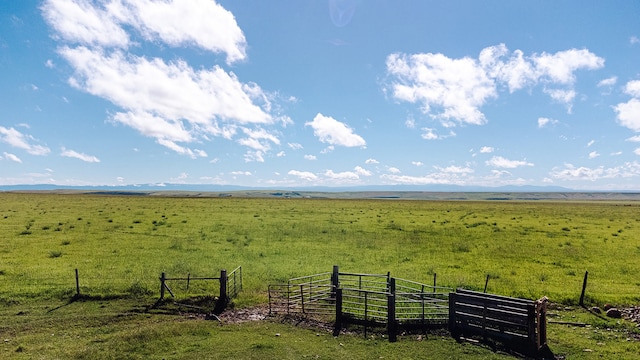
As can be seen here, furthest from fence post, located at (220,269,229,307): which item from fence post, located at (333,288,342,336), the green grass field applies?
fence post, located at (333,288,342,336)

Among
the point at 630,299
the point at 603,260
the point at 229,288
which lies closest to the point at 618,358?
the point at 630,299

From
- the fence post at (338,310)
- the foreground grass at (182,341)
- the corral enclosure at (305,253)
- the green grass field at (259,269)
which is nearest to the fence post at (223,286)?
the green grass field at (259,269)

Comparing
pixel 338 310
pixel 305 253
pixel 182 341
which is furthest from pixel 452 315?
pixel 305 253

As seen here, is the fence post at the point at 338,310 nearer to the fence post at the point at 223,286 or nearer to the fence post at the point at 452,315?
the fence post at the point at 452,315

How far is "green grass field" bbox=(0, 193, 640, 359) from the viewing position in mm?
15219

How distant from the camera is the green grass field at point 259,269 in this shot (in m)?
15.2

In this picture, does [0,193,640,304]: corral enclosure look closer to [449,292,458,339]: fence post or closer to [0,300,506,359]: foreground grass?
[0,300,506,359]: foreground grass

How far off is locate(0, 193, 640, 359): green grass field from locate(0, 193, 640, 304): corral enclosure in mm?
140

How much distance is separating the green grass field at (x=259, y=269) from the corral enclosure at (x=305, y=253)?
14cm

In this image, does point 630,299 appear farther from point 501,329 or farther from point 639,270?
point 501,329

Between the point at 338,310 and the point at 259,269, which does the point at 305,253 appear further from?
the point at 338,310

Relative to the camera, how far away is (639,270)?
29000mm

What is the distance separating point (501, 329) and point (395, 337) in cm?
454

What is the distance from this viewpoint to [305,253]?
33281 millimetres
